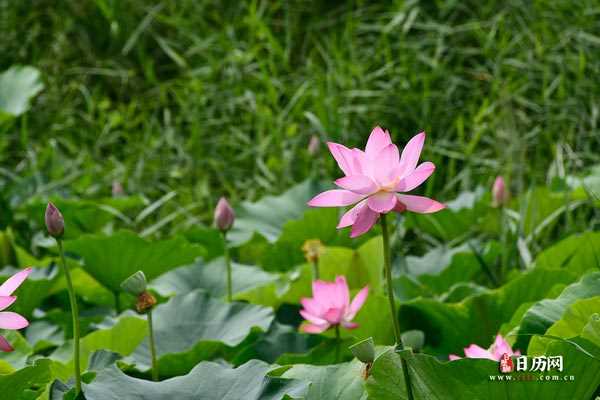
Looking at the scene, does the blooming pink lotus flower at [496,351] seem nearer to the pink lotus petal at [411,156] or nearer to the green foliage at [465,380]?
the green foliage at [465,380]

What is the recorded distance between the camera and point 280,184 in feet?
9.64

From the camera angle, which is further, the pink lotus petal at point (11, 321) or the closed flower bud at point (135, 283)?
the closed flower bud at point (135, 283)

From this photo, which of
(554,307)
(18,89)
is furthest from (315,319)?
(18,89)

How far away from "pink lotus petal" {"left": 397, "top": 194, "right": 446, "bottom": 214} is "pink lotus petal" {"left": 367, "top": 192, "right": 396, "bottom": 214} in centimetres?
1

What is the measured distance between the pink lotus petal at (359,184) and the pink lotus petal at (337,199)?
0.04ft

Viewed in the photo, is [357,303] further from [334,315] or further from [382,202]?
[382,202]

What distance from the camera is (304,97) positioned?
3.17 meters

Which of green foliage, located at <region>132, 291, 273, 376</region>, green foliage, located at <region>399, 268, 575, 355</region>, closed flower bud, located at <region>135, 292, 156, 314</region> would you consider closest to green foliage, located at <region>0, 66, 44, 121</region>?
green foliage, located at <region>132, 291, 273, 376</region>

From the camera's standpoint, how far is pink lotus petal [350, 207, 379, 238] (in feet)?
2.89

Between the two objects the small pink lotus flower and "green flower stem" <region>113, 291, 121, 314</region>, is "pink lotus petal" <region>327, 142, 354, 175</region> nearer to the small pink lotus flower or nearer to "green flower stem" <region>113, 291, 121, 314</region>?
the small pink lotus flower

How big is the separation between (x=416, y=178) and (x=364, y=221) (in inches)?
2.5

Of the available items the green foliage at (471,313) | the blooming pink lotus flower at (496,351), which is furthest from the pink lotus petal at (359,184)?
the green foliage at (471,313)

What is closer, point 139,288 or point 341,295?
point 139,288

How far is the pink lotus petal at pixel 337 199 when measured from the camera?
0.90 metres
